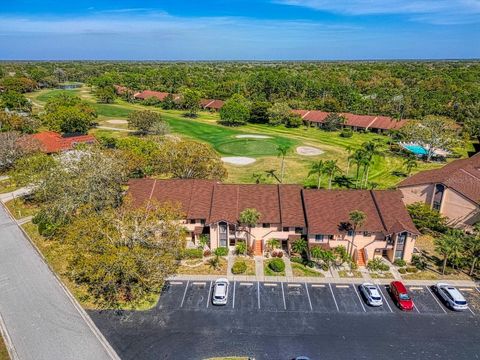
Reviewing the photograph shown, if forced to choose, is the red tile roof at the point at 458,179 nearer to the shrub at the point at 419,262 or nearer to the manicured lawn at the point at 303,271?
the shrub at the point at 419,262

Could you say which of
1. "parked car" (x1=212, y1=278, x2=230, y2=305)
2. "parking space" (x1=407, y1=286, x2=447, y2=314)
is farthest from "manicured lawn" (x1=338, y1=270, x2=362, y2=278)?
"parked car" (x1=212, y1=278, x2=230, y2=305)

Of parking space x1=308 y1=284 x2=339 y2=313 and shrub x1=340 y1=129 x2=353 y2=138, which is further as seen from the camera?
shrub x1=340 y1=129 x2=353 y2=138

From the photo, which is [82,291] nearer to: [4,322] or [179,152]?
[4,322]

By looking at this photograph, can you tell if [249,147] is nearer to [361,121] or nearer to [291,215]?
[361,121]

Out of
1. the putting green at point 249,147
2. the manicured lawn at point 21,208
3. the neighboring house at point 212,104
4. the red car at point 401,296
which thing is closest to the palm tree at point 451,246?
the red car at point 401,296

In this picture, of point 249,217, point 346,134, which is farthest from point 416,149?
point 249,217

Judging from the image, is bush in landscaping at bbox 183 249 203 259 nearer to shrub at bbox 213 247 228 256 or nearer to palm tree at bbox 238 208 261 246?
shrub at bbox 213 247 228 256
